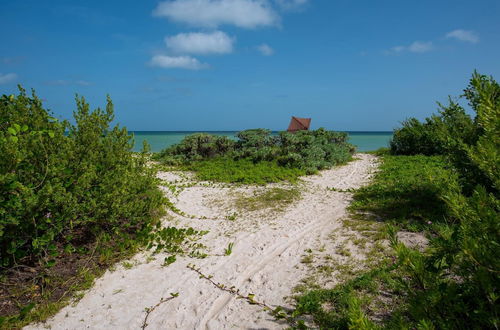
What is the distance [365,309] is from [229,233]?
11.4ft

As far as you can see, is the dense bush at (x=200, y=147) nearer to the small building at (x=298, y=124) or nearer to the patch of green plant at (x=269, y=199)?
the patch of green plant at (x=269, y=199)

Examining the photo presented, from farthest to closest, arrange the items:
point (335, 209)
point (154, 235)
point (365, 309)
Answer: point (335, 209), point (154, 235), point (365, 309)

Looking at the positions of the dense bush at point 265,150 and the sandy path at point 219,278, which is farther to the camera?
the dense bush at point 265,150

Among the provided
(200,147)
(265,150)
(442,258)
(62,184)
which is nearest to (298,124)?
(200,147)

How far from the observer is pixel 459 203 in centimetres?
235

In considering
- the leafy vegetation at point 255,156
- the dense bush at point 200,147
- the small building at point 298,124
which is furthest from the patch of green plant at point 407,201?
the small building at point 298,124

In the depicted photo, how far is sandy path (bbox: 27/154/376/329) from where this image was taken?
12.5 feet

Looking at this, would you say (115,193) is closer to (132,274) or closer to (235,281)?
(132,274)

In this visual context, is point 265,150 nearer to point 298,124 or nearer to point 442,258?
point 298,124

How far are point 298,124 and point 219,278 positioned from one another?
2037cm

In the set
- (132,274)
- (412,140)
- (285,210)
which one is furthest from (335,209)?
(412,140)

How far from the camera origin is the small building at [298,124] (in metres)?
23.9

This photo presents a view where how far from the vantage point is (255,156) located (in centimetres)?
1451

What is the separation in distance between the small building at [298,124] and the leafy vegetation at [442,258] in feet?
49.1
